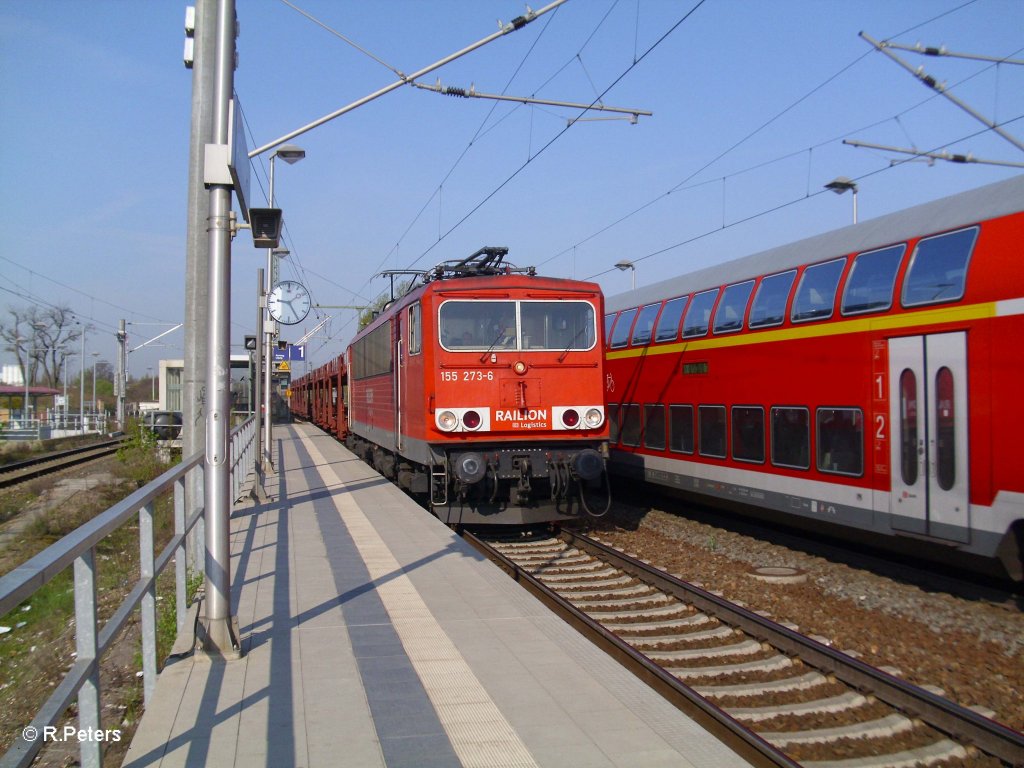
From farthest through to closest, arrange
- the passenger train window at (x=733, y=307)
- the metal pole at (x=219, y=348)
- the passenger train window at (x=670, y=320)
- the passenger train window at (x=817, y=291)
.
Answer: the passenger train window at (x=670, y=320)
the passenger train window at (x=733, y=307)
the passenger train window at (x=817, y=291)
the metal pole at (x=219, y=348)

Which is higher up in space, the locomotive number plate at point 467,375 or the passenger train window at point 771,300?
the passenger train window at point 771,300

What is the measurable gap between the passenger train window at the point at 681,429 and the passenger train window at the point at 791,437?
2261 millimetres

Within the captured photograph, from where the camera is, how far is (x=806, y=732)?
522 centimetres

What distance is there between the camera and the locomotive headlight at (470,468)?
1062 cm

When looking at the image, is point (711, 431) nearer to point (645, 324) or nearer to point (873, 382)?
point (645, 324)

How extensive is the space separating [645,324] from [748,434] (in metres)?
3.83

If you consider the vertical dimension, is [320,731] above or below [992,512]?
below

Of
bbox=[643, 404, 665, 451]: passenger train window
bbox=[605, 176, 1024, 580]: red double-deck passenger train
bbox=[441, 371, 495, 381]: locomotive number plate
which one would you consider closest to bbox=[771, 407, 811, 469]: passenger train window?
bbox=[605, 176, 1024, 580]: red double-deck passenger train

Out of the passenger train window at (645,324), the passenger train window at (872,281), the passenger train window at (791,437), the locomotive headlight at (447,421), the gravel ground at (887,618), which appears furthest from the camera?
the passenger train window at (645,324)

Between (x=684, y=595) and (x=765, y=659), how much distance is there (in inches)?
66.9

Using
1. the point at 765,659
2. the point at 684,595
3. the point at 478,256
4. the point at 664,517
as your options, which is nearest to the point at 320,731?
the point at 765,659

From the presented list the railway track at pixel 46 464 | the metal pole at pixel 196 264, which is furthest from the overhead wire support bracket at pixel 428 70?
the railway track at pixel 46 464

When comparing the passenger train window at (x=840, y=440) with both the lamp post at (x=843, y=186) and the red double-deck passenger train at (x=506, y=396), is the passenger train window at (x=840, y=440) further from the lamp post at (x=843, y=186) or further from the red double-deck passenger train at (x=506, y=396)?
the lamp post at (x=843, y=186)

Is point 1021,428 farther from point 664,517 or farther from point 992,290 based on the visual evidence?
point 664,517
